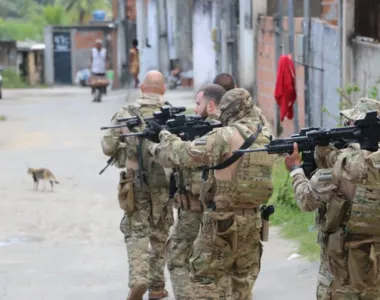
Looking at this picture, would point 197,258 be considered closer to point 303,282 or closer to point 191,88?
point 303,282

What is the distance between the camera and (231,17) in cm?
2078

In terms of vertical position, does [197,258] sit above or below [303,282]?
above

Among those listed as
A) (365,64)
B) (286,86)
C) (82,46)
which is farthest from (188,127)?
(82,46)

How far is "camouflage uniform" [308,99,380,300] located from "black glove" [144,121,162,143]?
197 centimetres

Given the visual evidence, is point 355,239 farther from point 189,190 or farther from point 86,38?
point 86,38

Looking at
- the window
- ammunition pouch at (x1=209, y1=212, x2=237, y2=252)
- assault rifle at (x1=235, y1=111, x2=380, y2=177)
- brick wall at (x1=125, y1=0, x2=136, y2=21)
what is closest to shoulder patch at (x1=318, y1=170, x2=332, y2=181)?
assault rifle at (x1=235, y1=111, x2=380, y2=177)

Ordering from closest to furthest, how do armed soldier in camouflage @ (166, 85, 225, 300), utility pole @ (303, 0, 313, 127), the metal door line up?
1. armed soldier in camouflage @ (166, 85, 225, 300)
2. utility pole @ (303, 0, 313, 127)
3. the metal door

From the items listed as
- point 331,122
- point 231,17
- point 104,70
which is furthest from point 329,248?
point 104,70

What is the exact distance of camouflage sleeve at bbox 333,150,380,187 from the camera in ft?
16.3

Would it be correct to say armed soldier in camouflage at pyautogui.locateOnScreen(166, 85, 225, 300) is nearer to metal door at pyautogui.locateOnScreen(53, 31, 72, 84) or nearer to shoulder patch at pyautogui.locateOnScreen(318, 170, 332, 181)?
shoulder patch at pyautogui.locateOnScreen(318, 170, 332, 181)

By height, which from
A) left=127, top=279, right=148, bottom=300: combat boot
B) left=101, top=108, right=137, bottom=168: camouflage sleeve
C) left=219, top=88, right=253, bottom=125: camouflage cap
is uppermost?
left=219, top=88, right=253, bottom=125: camouflage cap

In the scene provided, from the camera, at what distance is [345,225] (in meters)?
5.57

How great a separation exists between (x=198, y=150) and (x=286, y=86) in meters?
7.80

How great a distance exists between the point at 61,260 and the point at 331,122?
14.7 ft
